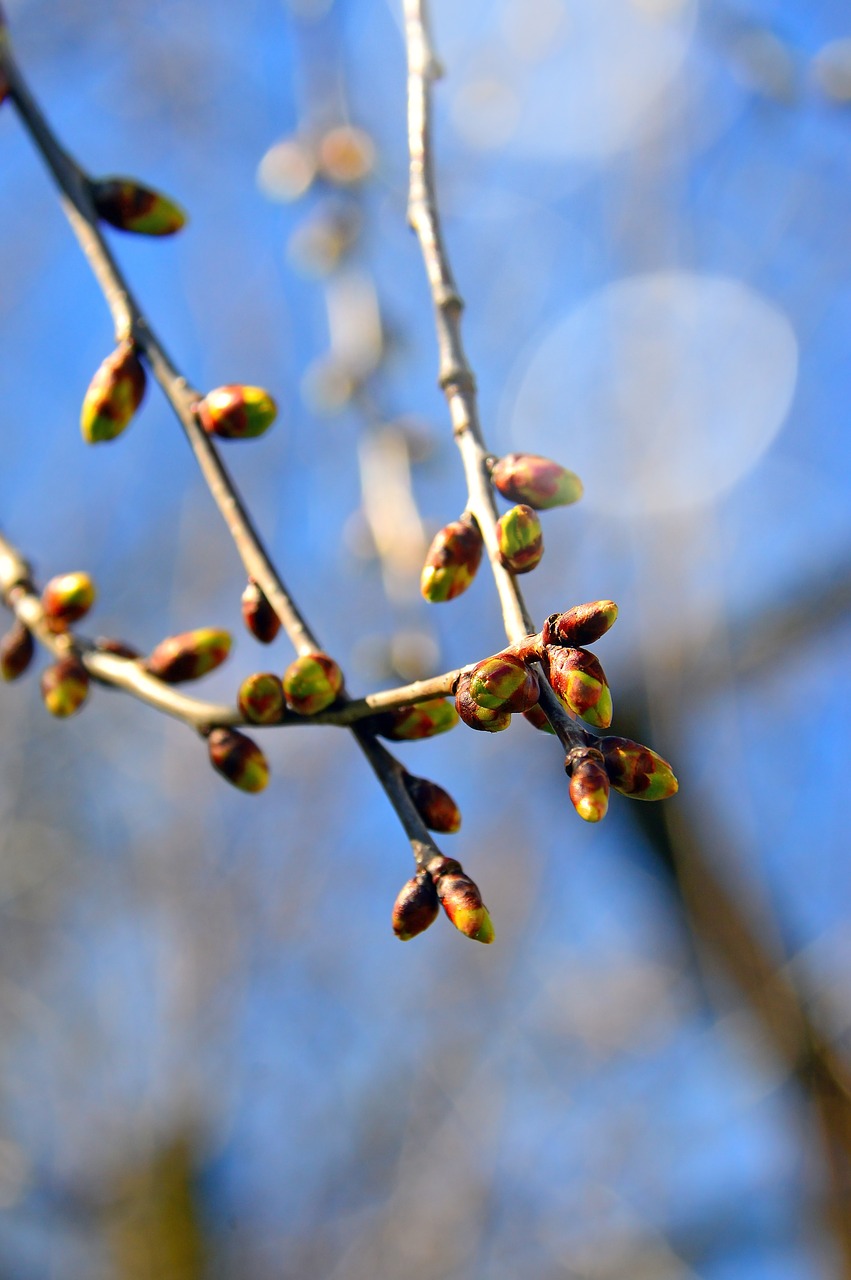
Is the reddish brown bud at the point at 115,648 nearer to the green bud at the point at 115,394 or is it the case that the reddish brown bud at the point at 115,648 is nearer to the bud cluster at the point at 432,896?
the green bud at the point at 115,394

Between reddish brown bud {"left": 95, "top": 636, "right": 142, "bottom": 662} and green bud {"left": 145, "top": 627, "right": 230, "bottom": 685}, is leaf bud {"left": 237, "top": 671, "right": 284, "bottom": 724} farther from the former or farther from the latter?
reddish brown bud {"left": 95, "top": 636, "right": 142, "bottom": 662}

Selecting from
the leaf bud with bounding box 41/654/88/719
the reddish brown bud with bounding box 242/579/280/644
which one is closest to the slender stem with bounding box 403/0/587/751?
the reddish brown bud with bounding box 242/579/280/644

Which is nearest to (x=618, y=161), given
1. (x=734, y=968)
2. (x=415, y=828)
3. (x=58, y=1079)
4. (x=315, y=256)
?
(x=315, y=256)

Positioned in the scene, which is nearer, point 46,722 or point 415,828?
point 415,828

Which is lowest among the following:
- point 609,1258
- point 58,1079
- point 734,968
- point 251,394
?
point 609,1258

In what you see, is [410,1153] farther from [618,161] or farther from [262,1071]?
[618,161]

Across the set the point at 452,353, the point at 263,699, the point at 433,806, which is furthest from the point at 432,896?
the point at 452,353
